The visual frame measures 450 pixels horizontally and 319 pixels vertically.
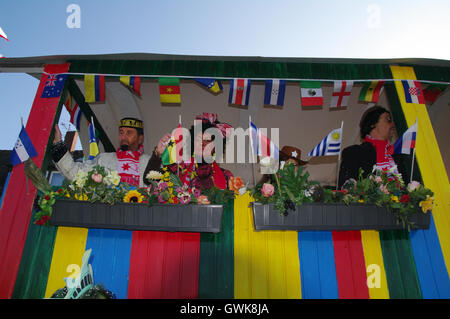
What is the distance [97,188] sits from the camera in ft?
9.41

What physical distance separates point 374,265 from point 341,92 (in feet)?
6.81

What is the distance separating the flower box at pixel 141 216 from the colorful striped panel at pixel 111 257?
254mm

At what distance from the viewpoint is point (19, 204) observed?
10.3 ft

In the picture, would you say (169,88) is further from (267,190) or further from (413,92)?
(413,92)

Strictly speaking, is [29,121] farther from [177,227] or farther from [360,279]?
[360,279]

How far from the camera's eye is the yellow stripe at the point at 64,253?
9.66 ft

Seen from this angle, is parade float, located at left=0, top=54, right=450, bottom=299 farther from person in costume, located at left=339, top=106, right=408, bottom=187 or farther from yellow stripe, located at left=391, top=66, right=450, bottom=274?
person in costume, located at left=339, top=106, right=408, bottom=187

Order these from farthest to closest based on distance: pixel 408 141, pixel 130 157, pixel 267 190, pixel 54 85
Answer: pixel 130 157, pixel 54 85, pixel 408 141, pixel 267 190

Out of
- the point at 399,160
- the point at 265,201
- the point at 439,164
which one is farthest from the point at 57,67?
the point at 439,164

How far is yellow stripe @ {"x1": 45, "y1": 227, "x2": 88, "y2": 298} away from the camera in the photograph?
9.66 ft

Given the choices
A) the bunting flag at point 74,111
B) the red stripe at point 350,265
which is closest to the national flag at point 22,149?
the bunting flag at point 74,111

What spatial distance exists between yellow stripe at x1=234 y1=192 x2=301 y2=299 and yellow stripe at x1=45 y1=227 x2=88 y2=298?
151 cm

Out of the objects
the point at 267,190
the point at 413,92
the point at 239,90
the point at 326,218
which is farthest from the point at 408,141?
the point at 239,90

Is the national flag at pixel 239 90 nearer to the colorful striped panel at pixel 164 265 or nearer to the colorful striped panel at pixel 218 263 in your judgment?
the colorful striped panel at pixel 218 263
